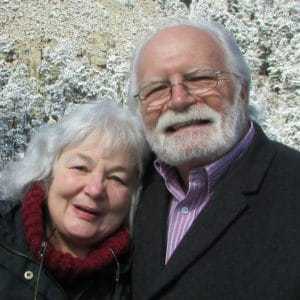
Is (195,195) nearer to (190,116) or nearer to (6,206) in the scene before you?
(190,116)

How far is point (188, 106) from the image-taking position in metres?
1.86

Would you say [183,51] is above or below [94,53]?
above

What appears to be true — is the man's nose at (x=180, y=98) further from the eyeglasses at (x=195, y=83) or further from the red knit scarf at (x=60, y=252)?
the red knit scarf at (x=60, y=252)

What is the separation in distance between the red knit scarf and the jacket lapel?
0.20 metres

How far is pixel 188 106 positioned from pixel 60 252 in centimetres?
76

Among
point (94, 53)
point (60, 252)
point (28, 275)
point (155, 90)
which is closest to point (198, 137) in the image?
point (155, 90)

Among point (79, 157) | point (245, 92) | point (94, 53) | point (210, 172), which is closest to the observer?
point (210, 172)

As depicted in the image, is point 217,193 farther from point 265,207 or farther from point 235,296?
point 235,296

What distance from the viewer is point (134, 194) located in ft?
6.68

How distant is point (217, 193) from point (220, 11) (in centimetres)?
2340

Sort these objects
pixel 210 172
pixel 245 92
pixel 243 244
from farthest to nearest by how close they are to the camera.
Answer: pixel 245 92 < pixel 210 172 < pixel 243 244

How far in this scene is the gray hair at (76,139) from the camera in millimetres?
1974

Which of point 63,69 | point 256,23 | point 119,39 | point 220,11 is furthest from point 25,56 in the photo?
point 256,23

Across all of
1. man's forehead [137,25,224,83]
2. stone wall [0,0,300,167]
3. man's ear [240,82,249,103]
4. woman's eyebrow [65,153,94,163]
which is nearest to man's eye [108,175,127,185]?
woman's eyebrow [65,153,94,163]
